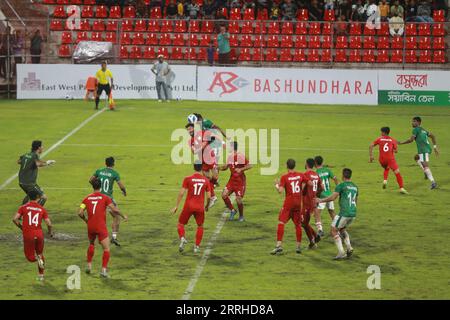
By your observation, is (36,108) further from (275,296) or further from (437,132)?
(275,296)

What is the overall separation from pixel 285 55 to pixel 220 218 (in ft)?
84.9

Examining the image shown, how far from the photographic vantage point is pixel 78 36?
162 ft

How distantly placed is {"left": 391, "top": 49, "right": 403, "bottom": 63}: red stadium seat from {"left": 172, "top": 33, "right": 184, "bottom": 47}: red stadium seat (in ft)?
36.7

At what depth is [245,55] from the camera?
160 feet

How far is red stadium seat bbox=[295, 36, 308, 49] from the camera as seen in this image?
48812 millimetres

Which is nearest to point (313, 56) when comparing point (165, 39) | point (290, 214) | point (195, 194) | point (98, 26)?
point (165, 39)

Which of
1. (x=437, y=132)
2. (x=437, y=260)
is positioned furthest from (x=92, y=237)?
(x=437, y=132)

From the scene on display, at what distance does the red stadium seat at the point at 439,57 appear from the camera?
159 ft

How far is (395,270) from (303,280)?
7.09 ft

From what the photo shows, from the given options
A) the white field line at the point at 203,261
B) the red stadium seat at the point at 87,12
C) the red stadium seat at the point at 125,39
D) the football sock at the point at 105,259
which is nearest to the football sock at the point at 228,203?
the white field line at the point at 203,261

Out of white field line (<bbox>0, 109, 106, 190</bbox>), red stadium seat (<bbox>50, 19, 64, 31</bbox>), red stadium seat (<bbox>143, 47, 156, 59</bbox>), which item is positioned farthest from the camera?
red stadium seat (<bbox>50, 19, 64, 31</bbox>)

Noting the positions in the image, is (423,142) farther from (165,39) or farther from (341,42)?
(165,39)

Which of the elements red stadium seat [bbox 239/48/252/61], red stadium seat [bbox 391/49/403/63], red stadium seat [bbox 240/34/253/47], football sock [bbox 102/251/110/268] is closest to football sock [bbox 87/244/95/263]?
football sock [bbox 102/251/110/268]

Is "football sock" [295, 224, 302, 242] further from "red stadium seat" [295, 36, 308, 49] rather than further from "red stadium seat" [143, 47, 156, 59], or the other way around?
"red stadium seat" [143, 47, 156, 59]
